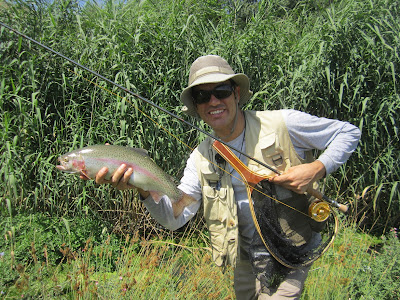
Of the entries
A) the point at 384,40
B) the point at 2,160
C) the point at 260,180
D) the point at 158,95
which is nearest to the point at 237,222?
the point at 260,180

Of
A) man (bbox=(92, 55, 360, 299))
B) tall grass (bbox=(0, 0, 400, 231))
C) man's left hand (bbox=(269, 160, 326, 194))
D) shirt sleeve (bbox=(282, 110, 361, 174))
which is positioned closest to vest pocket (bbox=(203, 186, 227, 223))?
man (bbox=(92, 55, 360, 299))

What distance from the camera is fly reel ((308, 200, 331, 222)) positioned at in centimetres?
228

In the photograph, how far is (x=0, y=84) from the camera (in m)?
3.94

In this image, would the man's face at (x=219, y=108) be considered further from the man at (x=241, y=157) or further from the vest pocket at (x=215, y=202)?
the vest pocket at (x=215, y=202)

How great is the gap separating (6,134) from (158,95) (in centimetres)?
171

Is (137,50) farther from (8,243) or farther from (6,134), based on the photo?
(8,243)

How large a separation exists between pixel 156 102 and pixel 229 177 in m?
2.22

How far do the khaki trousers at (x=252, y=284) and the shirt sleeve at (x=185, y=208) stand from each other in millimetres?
598

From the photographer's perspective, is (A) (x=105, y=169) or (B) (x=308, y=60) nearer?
(A) (x=105, y=169)

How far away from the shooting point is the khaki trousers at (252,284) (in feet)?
7.38

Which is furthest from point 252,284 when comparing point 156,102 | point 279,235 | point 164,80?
point 164,80

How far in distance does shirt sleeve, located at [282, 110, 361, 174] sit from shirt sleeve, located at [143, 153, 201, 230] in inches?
28.1

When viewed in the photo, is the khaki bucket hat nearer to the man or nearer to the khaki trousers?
the man

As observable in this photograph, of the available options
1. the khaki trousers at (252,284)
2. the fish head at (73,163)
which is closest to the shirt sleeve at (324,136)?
the khaki trousers at (252,284)
